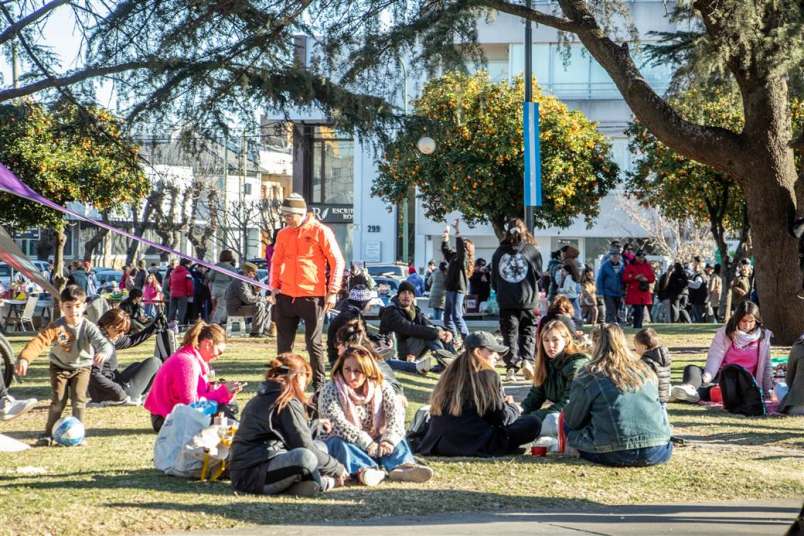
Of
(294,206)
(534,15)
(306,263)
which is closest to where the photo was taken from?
(306,263)

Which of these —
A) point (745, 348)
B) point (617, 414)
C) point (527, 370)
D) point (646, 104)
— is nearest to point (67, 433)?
point (617, 414)

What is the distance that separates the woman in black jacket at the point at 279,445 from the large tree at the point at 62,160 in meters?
7.26

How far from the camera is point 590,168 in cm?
3978

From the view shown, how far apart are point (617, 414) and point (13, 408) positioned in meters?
6.17

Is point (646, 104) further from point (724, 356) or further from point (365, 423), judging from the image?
point (365, 423)

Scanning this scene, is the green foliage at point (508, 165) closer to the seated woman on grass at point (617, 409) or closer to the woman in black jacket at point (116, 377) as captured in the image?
the woman in black jacket at point (116, 377)

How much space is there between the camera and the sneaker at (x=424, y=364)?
51.3 feet

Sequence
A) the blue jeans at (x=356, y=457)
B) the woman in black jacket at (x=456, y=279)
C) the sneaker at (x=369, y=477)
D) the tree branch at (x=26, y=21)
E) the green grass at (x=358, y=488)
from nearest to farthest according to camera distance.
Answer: the green grass at (x=358, y=488)
the sneaker at (x=369, y=477)
the blue jeans at (x=356, y=457)
the tree branch at (x=26, y=21)
the woman in black jacket at (x=456, y=279)

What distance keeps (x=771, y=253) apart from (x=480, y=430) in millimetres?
10958

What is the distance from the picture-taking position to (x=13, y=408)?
1187cm

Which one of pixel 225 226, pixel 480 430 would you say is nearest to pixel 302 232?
pixel 480 430

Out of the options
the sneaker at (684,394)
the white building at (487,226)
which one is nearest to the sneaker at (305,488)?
the sneaker at (684,394)

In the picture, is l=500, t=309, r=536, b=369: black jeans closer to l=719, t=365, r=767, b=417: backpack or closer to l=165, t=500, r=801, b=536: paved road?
l=719, t=365, r=767, b=417: backpack

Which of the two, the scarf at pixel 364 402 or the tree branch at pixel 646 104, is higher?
the tree branch at pixel 646 104
